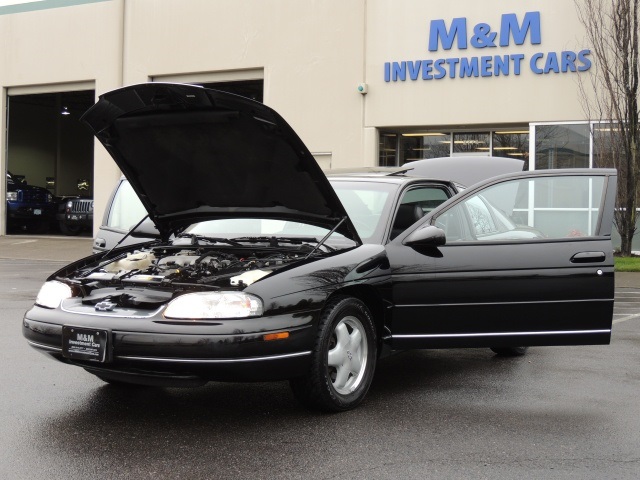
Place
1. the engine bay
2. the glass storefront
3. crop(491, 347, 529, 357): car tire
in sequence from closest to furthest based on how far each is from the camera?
the engine bay → crop(491, 347, 529, 357): car tire → the glass storefront

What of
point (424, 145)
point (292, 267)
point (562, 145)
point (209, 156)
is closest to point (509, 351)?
point (292, 267)

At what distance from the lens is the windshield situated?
217 inches

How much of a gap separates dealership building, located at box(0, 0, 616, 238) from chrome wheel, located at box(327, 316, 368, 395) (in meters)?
13.0

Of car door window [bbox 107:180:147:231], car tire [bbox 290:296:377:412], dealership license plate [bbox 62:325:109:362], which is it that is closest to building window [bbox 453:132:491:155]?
car door window [bbox 107:180:147:231]

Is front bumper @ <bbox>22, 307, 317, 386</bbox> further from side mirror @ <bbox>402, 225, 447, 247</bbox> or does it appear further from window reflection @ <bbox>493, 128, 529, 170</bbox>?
window reflection @ <bbox>493, 128, 529, 170</bbox>

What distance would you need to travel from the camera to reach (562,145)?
1794cm

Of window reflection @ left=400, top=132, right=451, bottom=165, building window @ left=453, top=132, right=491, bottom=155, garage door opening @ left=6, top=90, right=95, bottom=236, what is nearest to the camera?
building window @ left=453, top=132, right=491, bottom=155

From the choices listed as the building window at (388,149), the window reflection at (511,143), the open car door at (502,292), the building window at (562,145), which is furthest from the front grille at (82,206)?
the open car door at (502,292)

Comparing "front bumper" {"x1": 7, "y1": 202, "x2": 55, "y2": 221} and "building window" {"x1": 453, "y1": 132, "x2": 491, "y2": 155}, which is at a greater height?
"building window" {"x1": 453, "y1": 132, "x2": 491, "y2": 155}

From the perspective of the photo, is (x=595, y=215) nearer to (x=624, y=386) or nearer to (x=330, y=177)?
(x=624, y=386)

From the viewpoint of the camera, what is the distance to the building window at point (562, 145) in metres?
17.7

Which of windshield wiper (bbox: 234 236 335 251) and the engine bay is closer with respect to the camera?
the engine bay

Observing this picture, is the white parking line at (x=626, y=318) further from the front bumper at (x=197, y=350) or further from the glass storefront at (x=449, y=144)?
the glass storefront at (x=449, y=144)

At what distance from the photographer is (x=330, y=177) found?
20.6 feet
